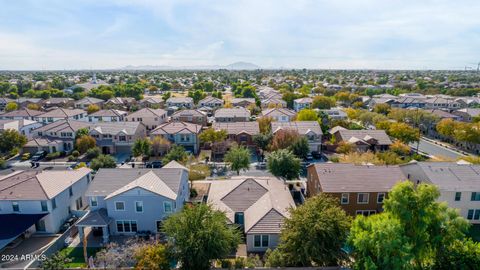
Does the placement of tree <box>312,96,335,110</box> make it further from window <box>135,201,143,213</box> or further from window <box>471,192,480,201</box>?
window <box>135,201,143,213</box>

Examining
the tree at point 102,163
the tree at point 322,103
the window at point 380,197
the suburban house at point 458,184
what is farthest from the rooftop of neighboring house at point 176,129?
the tree at point 322,103

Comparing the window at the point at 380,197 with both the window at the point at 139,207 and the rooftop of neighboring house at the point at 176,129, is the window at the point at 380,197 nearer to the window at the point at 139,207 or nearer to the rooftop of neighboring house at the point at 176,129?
the window at the point at 139,207

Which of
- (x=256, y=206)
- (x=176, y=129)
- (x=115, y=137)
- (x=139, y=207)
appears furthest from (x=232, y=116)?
(x=139, y=207)

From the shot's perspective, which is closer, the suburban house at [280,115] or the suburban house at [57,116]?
the suburban house at [57,116]

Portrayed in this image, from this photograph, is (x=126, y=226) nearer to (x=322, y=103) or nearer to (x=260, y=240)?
(x=260, y=240)

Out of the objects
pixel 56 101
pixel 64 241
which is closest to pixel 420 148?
pixel 64 241

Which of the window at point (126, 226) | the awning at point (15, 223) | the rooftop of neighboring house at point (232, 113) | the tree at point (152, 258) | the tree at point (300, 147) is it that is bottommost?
the window at point (126, 226)
